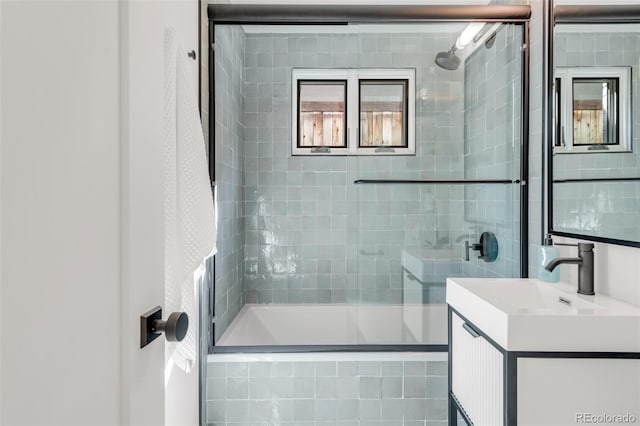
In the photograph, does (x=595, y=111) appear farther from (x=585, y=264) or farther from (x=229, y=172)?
(x=229, y=172)

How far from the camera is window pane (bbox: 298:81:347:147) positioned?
8.57ft

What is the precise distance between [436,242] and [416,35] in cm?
112

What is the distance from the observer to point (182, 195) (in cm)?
107

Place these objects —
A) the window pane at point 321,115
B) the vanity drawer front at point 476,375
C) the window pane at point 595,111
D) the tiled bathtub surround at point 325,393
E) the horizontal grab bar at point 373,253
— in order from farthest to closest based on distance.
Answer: the window pane at point 321,115 → the horizontal grab bar at point 373,253 → the tiled bathtub surround at point 325,393 → the window pane at point 595,111 → the vanity drawer front at point 476,375

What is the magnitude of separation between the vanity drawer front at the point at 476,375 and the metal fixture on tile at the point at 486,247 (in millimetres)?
706

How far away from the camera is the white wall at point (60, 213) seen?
1.34ft

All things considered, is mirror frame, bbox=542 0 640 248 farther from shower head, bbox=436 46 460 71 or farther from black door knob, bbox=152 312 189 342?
black door knob, bbox=152 312 189 342

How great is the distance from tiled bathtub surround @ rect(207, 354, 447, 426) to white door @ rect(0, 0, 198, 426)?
1252 mm

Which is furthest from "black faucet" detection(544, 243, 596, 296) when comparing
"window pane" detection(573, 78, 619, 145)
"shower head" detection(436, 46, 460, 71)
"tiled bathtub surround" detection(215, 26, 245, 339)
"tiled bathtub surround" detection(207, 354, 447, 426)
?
"tiled bathtub surround" detection(215, 26, 245, 339)

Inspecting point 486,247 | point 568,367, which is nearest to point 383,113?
point 486,247

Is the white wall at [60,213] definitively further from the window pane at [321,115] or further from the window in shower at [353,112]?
the window pane at [321,115]

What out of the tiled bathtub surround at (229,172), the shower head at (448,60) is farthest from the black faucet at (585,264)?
the tiled bathtub surround at (229,172)

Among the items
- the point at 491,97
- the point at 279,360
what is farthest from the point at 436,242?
the point at 279,360

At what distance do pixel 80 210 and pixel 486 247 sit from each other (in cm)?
205
